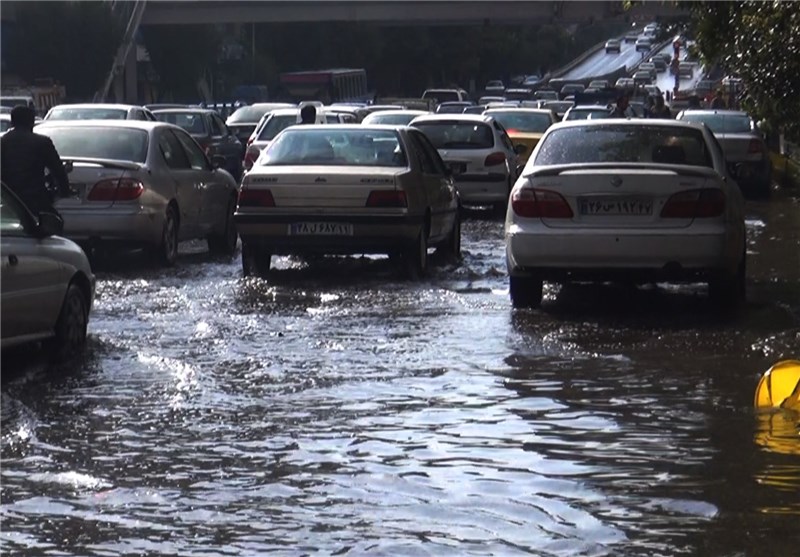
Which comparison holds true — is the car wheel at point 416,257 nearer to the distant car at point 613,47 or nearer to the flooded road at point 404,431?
the flooded road at point 404,431

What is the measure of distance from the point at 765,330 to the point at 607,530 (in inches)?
231

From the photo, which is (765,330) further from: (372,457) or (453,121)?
(453,121)

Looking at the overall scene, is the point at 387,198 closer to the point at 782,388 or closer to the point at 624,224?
the point at 624,224

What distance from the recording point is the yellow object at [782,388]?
8859mm

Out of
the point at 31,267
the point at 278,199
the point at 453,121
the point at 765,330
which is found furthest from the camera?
the point at 453,121

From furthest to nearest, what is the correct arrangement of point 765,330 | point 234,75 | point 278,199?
point 234,75 → point 278,199 → point 765,330

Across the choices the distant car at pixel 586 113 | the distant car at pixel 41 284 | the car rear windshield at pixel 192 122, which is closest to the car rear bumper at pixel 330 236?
the distant car at pixel 41 284

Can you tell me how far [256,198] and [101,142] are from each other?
7.83 feet

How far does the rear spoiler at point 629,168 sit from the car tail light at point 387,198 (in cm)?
240

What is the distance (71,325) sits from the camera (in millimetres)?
10758

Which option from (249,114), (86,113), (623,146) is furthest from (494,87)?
(623,146)

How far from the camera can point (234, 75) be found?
99812mm

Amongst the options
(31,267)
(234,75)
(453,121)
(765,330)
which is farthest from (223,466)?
(234,75)

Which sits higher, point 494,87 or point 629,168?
point 629,168
